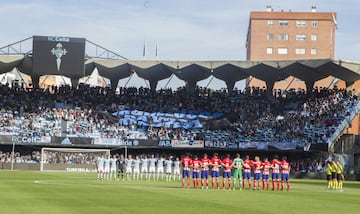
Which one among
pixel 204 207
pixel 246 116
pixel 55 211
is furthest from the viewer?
pixel 246 116

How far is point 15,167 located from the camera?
7531cm

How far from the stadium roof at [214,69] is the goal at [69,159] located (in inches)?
430

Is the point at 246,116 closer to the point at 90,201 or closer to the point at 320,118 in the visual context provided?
the point at 320,118

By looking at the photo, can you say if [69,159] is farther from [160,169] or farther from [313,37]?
[313,37]

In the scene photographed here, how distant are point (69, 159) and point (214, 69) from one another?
2014 cm

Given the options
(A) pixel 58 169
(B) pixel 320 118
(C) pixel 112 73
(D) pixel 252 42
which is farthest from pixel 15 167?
(D) pixel 252 42

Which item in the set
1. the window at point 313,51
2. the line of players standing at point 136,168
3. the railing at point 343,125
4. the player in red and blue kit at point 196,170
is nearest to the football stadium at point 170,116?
the railing at point 343,125

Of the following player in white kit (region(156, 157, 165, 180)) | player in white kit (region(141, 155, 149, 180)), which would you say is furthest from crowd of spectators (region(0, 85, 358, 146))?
player in white kit (region(141, 155, 149, 180))

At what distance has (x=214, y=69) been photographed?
277 feet

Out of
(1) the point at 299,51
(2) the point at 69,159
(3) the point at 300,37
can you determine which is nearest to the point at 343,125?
(2) the point at 69,159

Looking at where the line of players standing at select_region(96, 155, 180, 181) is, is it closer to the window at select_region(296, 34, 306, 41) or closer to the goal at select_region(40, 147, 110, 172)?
the goal at select_region(40, 147, 110, 172)

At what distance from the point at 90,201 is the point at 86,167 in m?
50.3

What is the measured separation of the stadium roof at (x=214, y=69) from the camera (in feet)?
261

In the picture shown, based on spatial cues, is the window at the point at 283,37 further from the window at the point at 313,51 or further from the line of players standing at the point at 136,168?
the line of players standing at the point at 136,168
